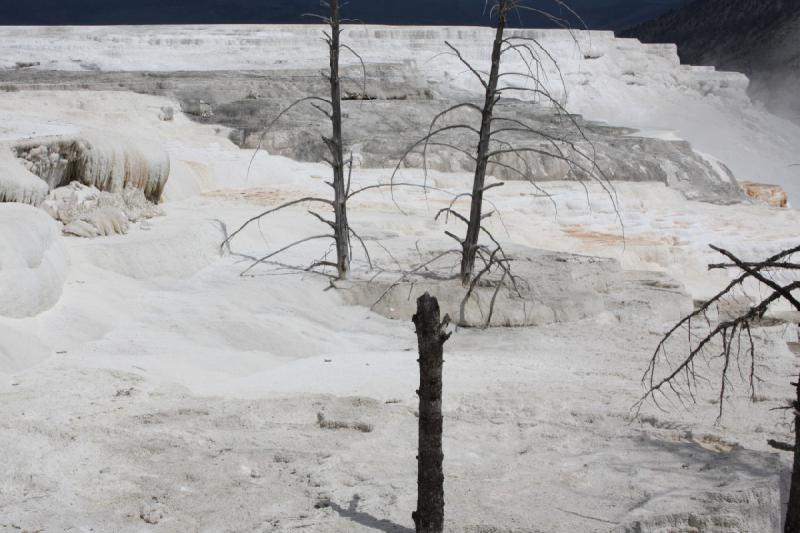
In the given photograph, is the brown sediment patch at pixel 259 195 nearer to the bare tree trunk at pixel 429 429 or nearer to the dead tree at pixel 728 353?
the dead tree at pixel 728 353

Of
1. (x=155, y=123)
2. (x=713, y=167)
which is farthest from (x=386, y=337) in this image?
(x=713, y=167)

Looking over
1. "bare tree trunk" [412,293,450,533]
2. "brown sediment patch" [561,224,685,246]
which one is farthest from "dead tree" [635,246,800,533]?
"brown sediment patch" [561,224,685,246]

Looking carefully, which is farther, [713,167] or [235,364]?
[713,167]

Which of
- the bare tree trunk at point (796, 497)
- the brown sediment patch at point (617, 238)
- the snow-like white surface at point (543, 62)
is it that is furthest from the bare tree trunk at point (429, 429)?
the snow-like white surface at point (543, 62)

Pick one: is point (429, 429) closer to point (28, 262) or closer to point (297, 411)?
point (297, 411)

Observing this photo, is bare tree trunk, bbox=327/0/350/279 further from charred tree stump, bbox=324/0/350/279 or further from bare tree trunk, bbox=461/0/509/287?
bare tree trunk, bbox=461/0/509/287

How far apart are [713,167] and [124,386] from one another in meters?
12.8

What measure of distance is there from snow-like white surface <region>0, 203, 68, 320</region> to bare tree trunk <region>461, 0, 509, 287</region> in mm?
3015

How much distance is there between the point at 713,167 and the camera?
15312 millimetres

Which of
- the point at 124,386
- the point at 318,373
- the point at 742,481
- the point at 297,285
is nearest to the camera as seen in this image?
the point at 742,481

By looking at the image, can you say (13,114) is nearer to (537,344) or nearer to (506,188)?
(537,344)

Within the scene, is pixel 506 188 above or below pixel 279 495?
above

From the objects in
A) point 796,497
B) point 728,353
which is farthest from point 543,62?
point 796,497

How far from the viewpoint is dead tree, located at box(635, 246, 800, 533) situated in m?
3.33
